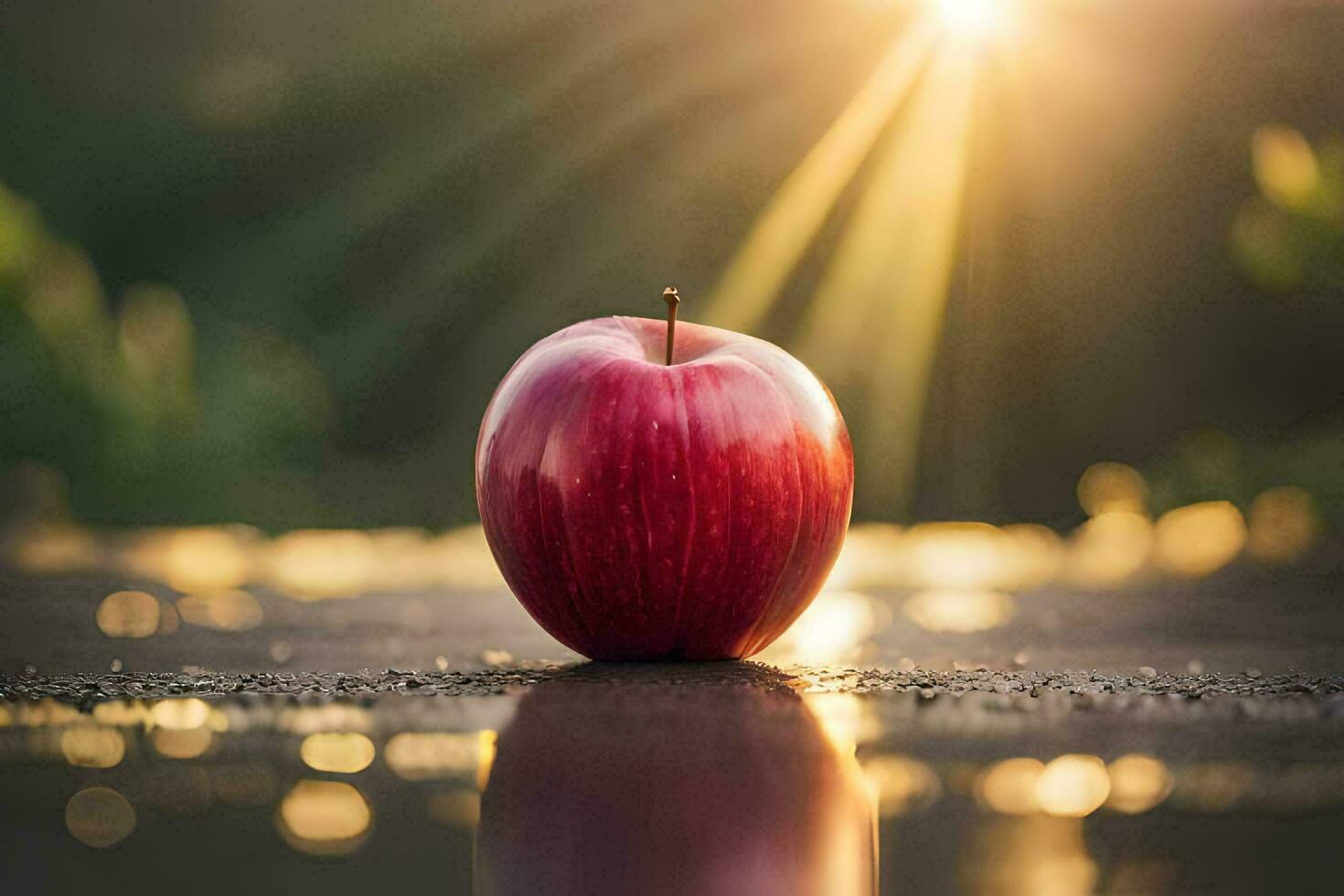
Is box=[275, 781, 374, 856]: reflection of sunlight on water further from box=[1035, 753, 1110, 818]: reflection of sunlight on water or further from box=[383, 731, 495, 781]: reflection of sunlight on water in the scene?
box=[1035, 753, 1110, 818]: reflection of sunlight on water

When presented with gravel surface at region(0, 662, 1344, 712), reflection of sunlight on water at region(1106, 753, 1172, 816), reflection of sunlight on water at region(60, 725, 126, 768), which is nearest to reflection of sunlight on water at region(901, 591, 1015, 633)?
gravel surface at region(0, 662, 1344, 712)

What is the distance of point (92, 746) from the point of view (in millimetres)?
1864

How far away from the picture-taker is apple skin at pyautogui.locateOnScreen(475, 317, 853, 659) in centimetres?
230

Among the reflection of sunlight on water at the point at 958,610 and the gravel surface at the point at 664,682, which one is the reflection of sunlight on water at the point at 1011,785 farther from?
the reflection of sunlight on water at the point at 958,610

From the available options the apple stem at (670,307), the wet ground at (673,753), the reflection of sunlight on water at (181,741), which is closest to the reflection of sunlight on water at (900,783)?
the wet ground at (673,753)

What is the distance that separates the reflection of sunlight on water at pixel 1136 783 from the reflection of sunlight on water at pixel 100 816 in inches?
35.8

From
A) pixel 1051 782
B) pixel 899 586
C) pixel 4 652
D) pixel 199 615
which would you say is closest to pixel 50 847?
pixel 1051 782

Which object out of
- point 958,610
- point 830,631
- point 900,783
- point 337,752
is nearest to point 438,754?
point 337,752

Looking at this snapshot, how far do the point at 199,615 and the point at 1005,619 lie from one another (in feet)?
5.01

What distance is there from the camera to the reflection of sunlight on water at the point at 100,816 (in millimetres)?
1437

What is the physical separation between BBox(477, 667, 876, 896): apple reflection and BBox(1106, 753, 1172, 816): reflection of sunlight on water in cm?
24

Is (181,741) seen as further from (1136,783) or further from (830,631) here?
(830,631)

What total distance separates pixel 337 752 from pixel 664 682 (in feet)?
1.81

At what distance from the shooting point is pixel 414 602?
10.8 ft
